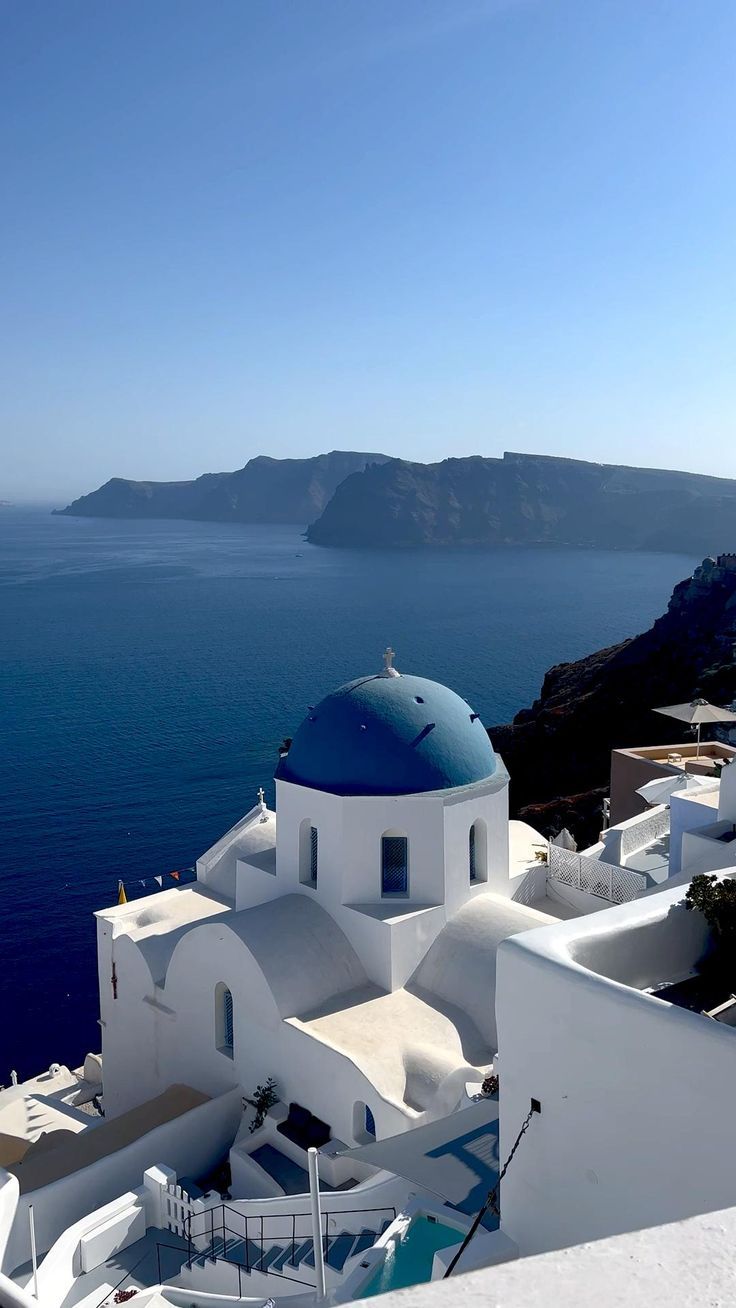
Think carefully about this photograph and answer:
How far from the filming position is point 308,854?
17359 millimetres

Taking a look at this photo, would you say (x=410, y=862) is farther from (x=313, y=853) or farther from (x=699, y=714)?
(x=699, y=714)

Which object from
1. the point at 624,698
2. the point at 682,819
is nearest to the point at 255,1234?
the point at 682,819

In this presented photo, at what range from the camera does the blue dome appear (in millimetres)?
16391

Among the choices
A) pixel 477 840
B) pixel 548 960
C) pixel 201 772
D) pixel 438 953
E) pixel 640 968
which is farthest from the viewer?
pixel 201 772

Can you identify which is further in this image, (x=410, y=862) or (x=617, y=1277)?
(x=410, y=862)

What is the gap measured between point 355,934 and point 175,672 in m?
59.4

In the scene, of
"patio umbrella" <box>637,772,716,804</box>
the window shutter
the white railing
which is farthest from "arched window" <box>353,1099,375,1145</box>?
"patio umbrella" <box>637,772,716,804</box>

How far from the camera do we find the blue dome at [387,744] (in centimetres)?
1639

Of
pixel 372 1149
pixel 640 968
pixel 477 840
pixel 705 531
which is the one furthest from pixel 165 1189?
pixel 705 531

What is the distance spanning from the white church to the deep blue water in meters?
14.1

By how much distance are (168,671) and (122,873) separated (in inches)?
1444

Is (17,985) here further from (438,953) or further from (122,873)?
(438,953)

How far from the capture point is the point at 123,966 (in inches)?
738

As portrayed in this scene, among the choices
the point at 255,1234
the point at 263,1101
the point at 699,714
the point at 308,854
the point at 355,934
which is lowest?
the point at 255,1234
